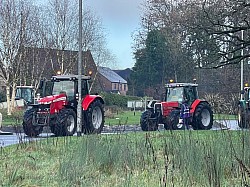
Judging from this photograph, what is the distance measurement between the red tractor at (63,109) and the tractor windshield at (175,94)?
4.04 metres

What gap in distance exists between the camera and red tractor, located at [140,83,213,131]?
24.7 meters

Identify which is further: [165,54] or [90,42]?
[165,54]

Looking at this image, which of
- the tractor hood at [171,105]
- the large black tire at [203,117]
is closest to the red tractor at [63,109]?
the tractor hood at [171,105]

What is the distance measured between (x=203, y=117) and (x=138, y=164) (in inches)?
632

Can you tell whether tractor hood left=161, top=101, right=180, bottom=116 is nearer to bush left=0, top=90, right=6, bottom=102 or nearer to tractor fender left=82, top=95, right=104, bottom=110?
tractor fender left=82, top=95, right=104, bottom=110

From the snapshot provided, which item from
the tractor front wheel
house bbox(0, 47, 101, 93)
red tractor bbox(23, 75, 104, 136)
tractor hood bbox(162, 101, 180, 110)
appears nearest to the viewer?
the tractor front wheel

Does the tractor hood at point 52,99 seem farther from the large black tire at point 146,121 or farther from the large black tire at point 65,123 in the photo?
the large black tire at point 146,121

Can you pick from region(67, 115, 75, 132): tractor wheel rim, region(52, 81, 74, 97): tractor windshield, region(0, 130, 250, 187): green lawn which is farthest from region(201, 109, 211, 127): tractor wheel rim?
region(0, 130, 250, 187): green lawn

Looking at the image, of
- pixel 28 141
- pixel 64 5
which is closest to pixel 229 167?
pixel 28 141

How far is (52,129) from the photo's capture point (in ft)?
68.6

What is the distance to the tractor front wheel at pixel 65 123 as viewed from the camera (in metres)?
20.6

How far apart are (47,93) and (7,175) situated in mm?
13822

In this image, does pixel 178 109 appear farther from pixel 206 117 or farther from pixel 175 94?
pixel 206 117

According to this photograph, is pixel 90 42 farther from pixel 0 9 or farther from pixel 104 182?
pixel 104 182
